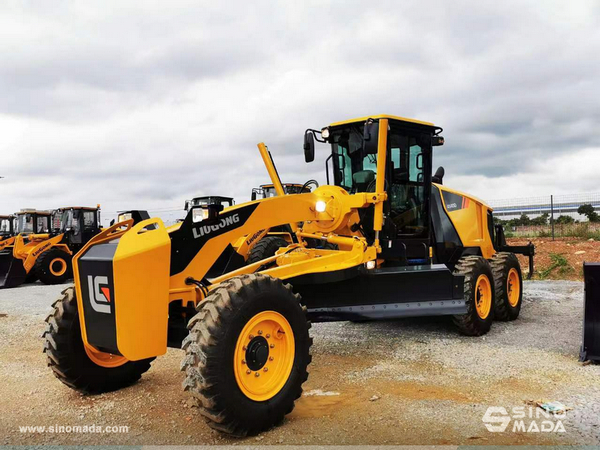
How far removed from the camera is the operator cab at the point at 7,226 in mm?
20188

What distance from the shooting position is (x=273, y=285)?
4.02 m

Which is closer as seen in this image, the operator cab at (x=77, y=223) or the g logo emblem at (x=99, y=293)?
the g logo emblem at (x=99, y=293)

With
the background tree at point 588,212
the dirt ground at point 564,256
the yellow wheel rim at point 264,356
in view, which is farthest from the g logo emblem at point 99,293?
the background tree at point 588,212

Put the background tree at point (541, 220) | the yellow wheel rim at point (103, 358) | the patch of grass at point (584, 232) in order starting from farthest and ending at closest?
the background tree at point (541, 220) → the patch of grass at point (584, 232) → the yellow wheel rim at point (103, 358)

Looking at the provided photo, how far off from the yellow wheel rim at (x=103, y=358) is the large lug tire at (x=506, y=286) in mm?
5451

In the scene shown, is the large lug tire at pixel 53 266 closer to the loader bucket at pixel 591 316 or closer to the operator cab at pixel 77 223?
the operator cab at pixel 77 223

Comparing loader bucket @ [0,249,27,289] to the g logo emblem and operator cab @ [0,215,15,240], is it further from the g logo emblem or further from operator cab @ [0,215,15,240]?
the g logo emblem

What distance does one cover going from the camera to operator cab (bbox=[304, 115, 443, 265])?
6.69 meters

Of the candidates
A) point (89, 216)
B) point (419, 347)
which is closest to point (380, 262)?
point (419, 347)

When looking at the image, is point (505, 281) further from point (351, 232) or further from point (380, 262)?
point (351, 232)

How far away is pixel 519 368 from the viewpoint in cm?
537

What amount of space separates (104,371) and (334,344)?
2956mm

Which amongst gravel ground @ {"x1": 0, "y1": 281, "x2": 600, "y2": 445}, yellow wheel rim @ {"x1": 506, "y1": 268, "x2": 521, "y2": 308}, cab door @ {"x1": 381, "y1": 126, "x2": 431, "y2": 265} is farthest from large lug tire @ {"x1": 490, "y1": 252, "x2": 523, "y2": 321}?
cab door @ {"x1": 381, "y1": 126, "x2": 431, "y2": 265}

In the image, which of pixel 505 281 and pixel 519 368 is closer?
pixel 519 368
